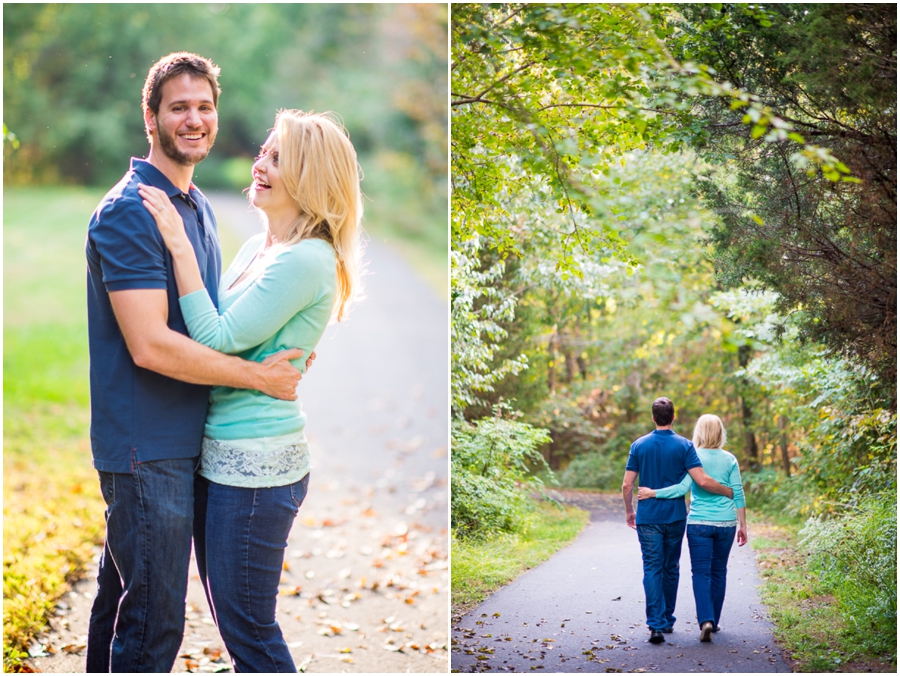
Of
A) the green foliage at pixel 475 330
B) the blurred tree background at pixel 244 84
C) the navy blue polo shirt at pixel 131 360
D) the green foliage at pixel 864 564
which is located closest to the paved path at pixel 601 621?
the green foliage at pixel 864 564

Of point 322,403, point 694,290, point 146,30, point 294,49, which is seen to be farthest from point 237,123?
point 694,290

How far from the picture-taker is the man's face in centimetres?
189

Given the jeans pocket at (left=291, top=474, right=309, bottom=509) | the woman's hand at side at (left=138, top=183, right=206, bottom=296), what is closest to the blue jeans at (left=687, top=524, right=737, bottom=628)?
the jeans pocket at (left=291, top=474, right=309, bottom=509)

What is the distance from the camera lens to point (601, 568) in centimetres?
260

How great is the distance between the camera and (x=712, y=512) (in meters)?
2.54

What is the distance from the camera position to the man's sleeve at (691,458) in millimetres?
2557

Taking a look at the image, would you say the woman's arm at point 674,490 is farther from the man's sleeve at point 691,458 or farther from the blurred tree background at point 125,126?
the blurred tree background at point 125,126

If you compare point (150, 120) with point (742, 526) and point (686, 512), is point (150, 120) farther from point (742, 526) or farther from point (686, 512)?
point (742, 526)

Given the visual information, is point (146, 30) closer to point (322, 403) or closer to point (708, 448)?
point (322, 403)

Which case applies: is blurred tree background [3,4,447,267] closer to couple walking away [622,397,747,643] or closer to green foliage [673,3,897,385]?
green foliage [673,3,897,385]

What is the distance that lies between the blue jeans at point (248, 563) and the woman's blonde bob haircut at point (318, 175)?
63 centimetres

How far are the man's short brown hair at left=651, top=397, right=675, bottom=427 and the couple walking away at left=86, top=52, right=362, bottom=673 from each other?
1.24 meters

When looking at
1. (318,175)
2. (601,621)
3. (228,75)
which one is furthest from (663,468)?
(228,75)

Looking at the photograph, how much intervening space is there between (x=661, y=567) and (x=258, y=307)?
162 cm
